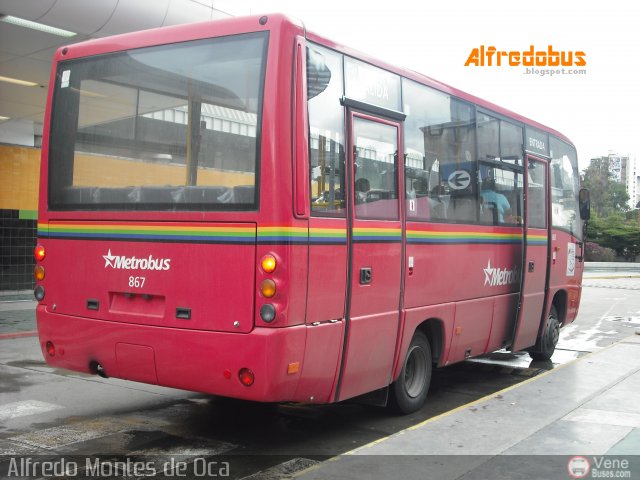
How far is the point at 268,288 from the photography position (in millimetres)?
5613

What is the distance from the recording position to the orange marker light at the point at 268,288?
5602mm

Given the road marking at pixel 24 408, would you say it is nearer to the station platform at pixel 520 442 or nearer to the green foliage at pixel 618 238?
the station platform at pixel 520 442

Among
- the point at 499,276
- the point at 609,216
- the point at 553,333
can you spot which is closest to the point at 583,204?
the point at 553,333

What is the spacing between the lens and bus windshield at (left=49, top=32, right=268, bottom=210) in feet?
19.3

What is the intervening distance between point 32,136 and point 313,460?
1766cm

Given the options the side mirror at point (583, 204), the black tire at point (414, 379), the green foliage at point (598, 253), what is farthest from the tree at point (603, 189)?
the black tire at point (414, 379)

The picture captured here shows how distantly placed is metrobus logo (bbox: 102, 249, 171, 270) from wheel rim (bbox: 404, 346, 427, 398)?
9.51ft

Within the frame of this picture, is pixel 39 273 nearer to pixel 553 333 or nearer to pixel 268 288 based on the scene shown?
pixel 268 288

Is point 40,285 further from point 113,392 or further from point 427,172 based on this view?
point 427,172

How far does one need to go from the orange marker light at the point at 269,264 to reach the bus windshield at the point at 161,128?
1.37 feet

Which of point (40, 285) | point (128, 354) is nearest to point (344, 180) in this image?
point (128, 354)

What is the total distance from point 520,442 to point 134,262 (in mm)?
3516

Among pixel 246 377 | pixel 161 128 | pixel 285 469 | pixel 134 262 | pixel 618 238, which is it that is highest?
pixel 161 128

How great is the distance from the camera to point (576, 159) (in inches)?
479
